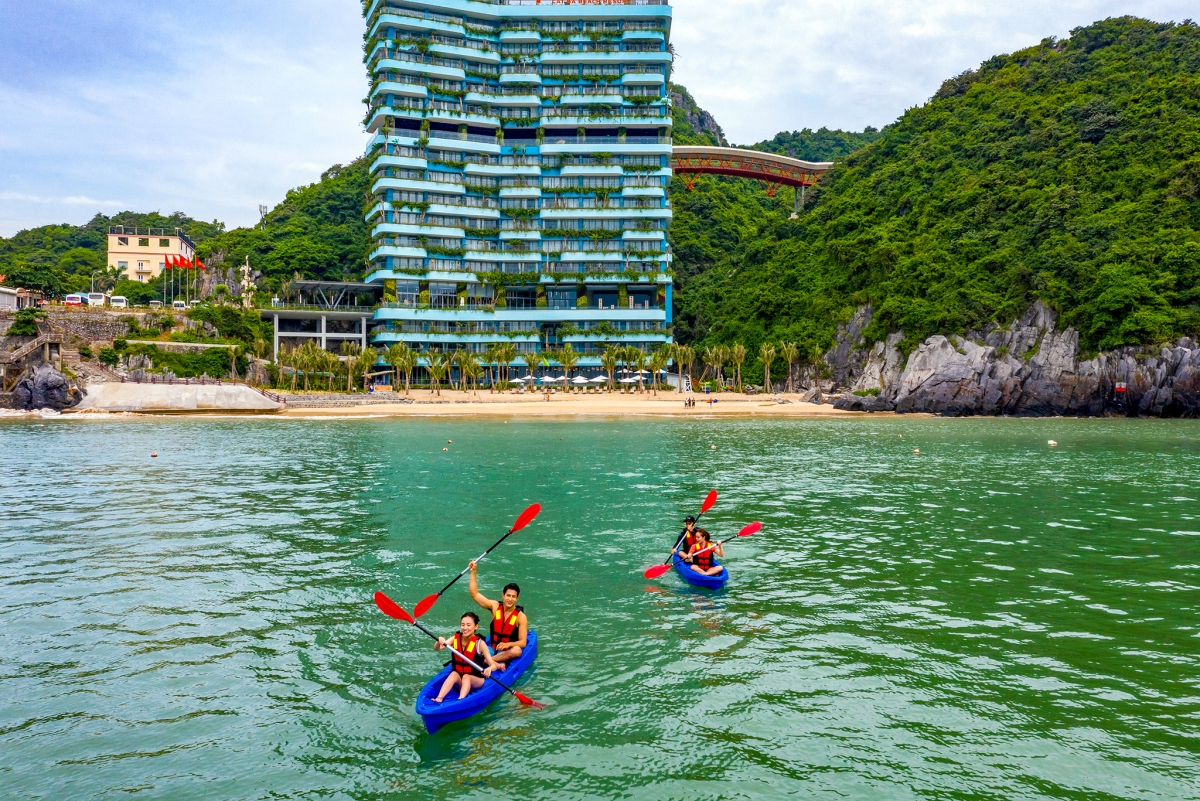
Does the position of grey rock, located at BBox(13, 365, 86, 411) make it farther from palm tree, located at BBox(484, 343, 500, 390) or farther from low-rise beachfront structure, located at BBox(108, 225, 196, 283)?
low-rise beachfront structure, located at BBox(108, 225, 196, 283)

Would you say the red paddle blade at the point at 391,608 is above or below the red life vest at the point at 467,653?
above

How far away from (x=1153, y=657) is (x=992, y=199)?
8419 centimetres

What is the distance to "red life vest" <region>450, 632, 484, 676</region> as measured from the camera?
38.3ft

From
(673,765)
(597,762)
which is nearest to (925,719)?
(673,765)

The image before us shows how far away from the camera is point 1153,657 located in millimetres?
13594

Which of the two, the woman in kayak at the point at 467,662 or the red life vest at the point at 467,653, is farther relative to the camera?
the red life vest at the point at 467,653

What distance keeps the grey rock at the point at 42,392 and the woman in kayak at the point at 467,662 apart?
257ft

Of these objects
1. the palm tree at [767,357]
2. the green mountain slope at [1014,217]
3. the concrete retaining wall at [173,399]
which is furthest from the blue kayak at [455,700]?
the palm tree at [767,357]

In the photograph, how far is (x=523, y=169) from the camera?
369 feet

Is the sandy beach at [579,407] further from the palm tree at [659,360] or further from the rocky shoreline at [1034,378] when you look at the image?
the rocky shoreline at [1034,378]

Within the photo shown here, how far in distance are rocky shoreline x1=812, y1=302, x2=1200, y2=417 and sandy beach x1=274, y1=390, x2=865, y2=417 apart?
684 cm

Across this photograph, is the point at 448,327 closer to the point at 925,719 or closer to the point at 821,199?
the point at 821,199

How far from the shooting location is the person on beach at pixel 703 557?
18.2m

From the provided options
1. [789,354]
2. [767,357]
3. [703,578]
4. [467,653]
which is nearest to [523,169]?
[767,357]
